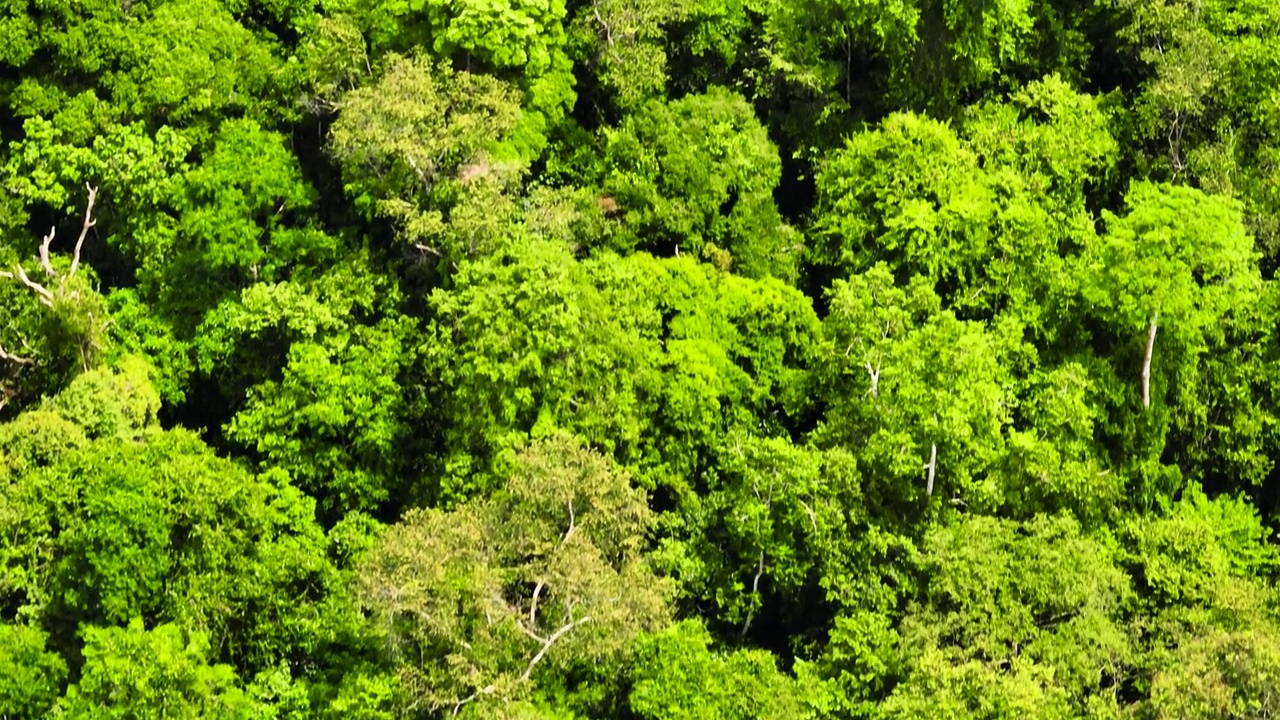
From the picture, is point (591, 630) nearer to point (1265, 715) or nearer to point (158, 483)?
point (158, 483)

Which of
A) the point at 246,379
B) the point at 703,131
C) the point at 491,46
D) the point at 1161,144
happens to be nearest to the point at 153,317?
the point at 246,379

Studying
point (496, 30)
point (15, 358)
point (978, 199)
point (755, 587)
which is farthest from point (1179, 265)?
point (15, 358)

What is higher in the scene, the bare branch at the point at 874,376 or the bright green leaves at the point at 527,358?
the bare branch at the point at 874,376

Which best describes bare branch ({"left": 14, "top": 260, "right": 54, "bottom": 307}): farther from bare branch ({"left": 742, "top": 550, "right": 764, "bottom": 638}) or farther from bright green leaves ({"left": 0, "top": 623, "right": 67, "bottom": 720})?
A: bare branch ({"left": 742, "top": 550, "right": 764, "bottom": 638})

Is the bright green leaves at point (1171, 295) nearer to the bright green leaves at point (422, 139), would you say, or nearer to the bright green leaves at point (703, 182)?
the bright green leaves at point (703, 182)

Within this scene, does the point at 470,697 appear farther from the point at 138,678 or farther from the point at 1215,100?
the point at 1215,100

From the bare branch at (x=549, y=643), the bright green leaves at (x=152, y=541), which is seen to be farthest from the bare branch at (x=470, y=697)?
the bright green leaves at (x=152, y=541)
